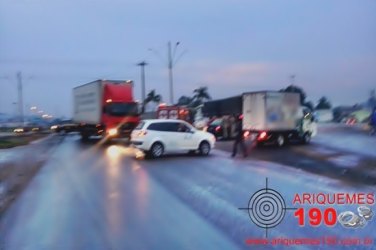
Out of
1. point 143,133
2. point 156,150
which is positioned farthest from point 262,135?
point 143,133

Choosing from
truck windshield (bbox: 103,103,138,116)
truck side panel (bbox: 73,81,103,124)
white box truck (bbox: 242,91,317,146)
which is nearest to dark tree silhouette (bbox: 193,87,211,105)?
white box truck (bbox: 242,91,317,146)

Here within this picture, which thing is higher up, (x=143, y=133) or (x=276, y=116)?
(x=276, y=116)

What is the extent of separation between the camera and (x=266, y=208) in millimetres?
2686

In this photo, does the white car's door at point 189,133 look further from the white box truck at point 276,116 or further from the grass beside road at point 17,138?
the grass beside road at point 17,138

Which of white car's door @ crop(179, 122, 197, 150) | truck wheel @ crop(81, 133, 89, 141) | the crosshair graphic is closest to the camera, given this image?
the crosshair graphic

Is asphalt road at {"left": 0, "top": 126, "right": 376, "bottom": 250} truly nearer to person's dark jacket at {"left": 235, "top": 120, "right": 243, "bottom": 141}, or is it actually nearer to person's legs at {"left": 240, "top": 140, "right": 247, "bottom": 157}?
person's legs at {"left": 240, "top": 140, "right": 247, "bottom": 157}

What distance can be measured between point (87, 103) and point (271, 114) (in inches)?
57.1

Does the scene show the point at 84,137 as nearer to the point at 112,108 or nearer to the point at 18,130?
the point at 18,130

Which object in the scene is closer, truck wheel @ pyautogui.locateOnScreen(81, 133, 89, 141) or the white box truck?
the white box truck

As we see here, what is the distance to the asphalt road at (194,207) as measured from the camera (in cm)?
282

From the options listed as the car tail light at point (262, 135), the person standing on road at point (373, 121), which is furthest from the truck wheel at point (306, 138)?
the person standing on road at point (373, 121)

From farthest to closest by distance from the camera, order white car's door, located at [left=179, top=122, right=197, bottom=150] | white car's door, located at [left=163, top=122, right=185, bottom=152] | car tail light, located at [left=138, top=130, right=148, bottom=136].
A: car tail light, located at [left=138, top=130, right=148, bottom=136], white car's door, located at [left=163, top=122, right=185, bottom=152], white car's door, located at [left=179, top=122, right=197, bottom=150]

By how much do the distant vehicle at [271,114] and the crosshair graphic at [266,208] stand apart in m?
0.32

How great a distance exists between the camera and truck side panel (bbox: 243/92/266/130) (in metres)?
2.58
